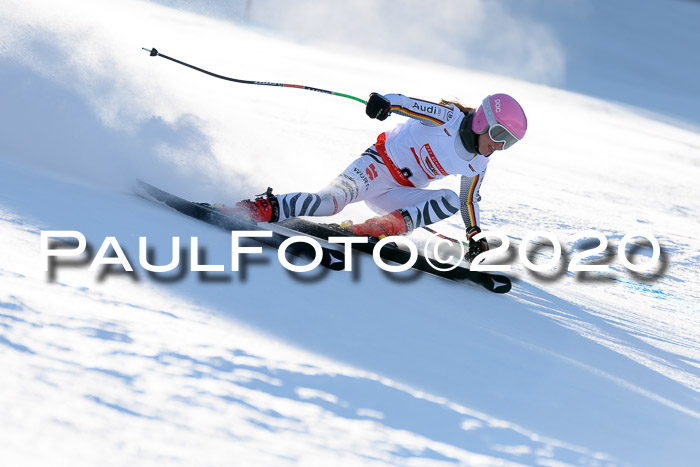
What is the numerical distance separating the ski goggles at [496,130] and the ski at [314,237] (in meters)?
0.73

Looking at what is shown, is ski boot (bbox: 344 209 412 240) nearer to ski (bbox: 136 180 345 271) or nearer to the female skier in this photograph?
the female skier

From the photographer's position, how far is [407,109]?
4.31 meters

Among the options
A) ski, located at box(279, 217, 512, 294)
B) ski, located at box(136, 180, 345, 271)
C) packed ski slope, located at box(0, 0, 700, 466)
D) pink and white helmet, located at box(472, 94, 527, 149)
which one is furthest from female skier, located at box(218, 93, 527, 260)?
packed ski slope, located at box(0, 0, 700, 466)

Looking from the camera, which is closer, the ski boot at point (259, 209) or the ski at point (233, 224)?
the ski at point (233, 224)

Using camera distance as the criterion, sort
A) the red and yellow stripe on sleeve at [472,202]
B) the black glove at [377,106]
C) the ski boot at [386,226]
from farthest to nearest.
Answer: the red and yellow stripe on sleeve at [472,202] < the ski boot at [386,226] < the black glove at [377,106]

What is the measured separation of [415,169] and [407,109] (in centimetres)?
46

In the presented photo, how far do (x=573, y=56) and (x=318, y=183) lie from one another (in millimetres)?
14779

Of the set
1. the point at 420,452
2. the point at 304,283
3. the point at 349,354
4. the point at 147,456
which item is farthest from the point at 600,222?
the point at 147,456

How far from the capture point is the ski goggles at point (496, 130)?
421 centimetres

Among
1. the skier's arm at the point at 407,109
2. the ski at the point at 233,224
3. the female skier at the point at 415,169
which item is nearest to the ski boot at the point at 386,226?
the female skier at the point at 415,169

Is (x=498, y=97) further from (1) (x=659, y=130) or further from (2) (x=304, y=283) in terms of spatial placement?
(1) (x=659, y=130)

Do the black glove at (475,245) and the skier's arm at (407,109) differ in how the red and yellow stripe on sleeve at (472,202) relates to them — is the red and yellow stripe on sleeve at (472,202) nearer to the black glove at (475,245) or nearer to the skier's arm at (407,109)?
the black glove at (475,245)

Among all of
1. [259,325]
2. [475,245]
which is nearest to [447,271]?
[475,245]

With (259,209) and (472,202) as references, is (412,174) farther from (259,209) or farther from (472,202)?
(259,209)
